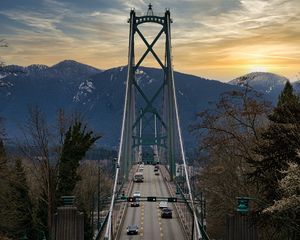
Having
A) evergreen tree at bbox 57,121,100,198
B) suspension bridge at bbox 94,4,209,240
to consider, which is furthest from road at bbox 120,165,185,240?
evergreen tree at bbox 57,121,100,198

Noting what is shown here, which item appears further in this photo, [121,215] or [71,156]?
[121,215]

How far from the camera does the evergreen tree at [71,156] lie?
112 feet

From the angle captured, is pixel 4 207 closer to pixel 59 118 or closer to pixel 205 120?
pixel 59 118

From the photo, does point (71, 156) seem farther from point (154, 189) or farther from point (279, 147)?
point (154, 189)

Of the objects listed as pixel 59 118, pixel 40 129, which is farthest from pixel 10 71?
pixel 59 118

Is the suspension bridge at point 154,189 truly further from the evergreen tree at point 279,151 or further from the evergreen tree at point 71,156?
the evergreen tree at point 279,151

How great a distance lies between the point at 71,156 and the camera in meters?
34.7

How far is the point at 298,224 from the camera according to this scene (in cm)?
A: 2039

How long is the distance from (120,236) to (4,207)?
2511 centimetres

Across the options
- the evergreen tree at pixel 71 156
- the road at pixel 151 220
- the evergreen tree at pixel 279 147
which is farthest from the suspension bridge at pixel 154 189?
the evergreen tree at pixel 279 147

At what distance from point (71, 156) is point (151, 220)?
35928mm

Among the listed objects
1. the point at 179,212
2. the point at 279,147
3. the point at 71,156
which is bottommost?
the point at 179,212

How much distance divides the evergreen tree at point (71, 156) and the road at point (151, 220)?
20.5 metres

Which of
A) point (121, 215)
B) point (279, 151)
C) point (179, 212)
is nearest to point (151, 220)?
point (121, 215)
